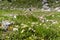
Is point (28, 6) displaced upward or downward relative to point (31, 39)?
downward

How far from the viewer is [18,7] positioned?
3875 centimetres

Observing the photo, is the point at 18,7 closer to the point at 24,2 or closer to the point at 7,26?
the point at 24,2

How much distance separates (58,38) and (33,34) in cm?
155

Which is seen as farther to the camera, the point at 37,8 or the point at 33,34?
the point at 37,8

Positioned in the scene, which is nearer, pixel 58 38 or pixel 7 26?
pixel 58 38

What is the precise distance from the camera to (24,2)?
129 ft

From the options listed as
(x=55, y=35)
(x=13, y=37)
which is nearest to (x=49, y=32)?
(x=55, y=35)

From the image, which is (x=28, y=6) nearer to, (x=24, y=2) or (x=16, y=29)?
(x=24, y=2)

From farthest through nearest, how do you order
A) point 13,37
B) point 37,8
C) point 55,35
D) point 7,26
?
point 37,8, point 7,26, point 55,35, point 13,37

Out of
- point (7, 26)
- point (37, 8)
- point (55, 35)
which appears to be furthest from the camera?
point (37, 8)

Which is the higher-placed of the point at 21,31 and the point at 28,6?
the point at 21,31

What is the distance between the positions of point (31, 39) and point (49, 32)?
1561mm

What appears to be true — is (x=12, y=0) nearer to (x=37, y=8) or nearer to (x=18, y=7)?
(x=18, y=7)

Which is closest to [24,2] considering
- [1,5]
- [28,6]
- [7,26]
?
[28,6]
